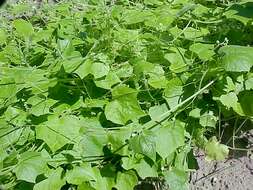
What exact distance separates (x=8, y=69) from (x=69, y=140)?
61 centimetres

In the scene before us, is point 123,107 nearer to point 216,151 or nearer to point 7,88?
point 216,151

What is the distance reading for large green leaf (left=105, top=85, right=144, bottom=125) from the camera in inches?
92.7

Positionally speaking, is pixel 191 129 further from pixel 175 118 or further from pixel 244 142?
pixel 244 142

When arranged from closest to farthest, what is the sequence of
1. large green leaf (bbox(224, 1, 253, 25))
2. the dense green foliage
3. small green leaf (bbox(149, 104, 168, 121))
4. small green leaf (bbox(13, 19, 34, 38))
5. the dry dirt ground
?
the dense green foliage, small green leaf (bbox(149, 104, 168, 121)), the dry dirt ground, large green leaf (bbox(224, 1, 253, 25)), small green leaf (bbox(13, 19, 34, 38))

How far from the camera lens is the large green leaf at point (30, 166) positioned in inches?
85.8

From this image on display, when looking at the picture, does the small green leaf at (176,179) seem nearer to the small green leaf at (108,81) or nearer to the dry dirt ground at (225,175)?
the dry dirt ground at (225,175)

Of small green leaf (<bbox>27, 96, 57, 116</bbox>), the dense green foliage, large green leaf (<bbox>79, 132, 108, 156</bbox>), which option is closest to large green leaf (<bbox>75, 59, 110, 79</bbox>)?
the dense green foliage

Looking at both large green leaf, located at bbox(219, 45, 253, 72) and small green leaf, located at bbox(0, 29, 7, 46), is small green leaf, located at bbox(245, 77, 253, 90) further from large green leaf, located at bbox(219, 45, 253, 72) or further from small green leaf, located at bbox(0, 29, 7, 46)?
small green leaf, located at bbox(0, 29, 7, 46)

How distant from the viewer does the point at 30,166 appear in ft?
7.25

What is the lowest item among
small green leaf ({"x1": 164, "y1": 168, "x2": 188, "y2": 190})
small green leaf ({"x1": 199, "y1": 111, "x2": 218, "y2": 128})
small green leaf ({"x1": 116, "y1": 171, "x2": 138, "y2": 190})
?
small green leaf ({"x1": 164, "y1": 168, "x2": 188, "y2": 190})

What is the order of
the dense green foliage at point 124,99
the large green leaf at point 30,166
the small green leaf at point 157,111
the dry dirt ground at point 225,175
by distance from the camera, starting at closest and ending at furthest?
the large green leaf at point 30,166 < the dense green foliage at point 124,99 < the small green leaf at point 157,111 < the dry dirt ground at point 225,175

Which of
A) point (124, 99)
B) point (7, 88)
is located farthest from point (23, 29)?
point (124, 99)

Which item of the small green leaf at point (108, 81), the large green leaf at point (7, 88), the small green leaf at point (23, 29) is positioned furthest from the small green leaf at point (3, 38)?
the small green leaf at point (108, 81)

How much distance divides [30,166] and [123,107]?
43cm
